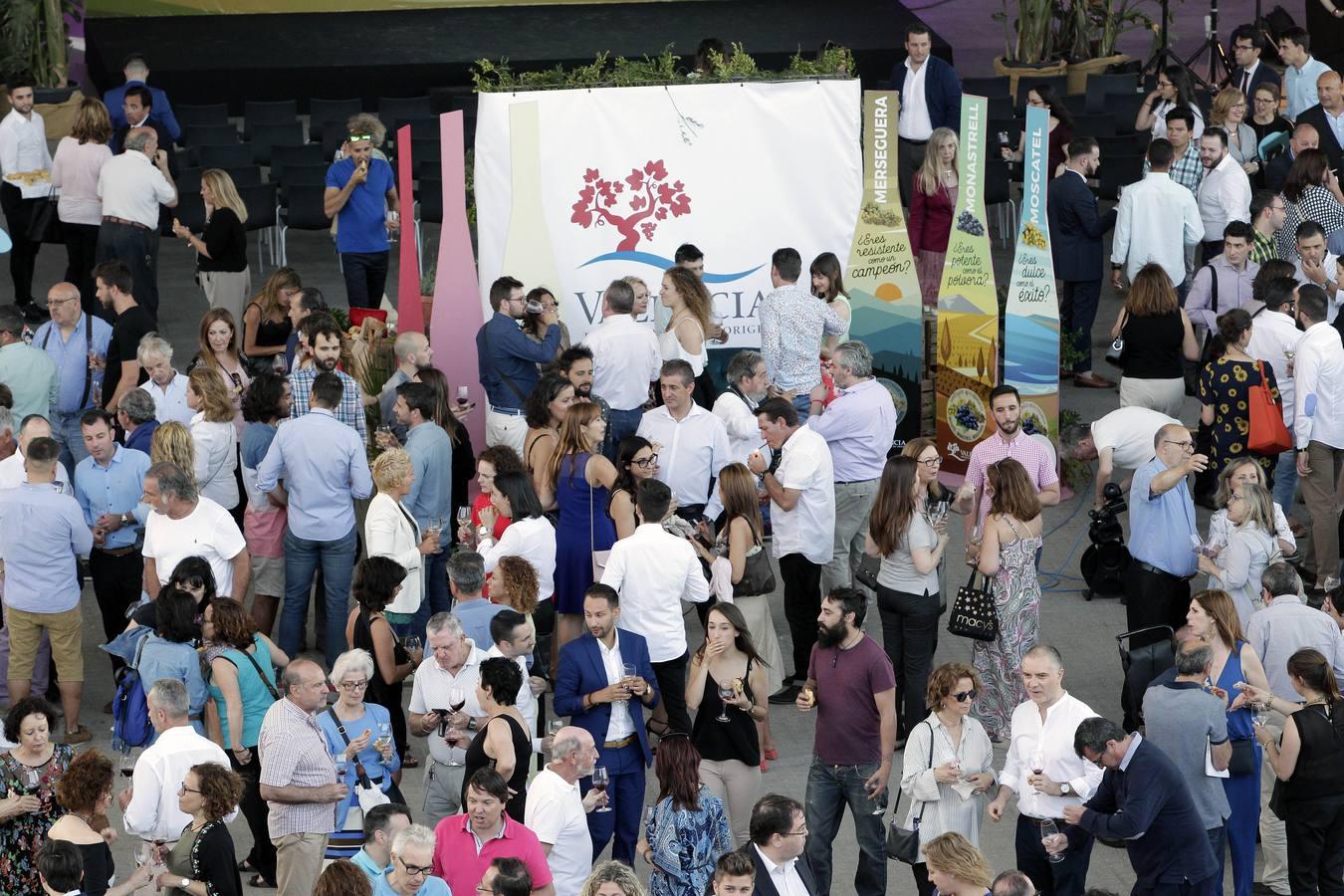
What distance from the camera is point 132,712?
7.14m

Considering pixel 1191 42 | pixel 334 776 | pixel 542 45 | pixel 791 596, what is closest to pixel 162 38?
pixel 542 45

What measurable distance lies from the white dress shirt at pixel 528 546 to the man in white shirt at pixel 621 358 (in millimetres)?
1749

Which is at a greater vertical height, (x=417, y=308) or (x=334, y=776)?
(x=417, y=308)

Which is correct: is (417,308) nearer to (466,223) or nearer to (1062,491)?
(466,223)

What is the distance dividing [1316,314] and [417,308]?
497cm

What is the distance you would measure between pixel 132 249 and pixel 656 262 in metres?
3.45

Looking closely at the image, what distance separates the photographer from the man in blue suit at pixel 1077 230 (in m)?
11.7

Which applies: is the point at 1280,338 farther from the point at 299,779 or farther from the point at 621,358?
the point at 299,779

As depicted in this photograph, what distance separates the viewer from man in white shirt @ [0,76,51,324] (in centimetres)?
1271

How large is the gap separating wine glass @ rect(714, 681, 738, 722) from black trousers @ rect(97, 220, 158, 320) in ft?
20.1

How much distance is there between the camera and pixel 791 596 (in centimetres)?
905

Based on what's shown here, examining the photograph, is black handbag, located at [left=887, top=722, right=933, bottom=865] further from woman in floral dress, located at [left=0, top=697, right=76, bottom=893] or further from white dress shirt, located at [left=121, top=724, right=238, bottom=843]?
woman in floral dress, located at [left=0, top=697, right=76, bottom=893]

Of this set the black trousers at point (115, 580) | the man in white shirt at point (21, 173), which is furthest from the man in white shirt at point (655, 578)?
the man in white shirt at point (21, 173)

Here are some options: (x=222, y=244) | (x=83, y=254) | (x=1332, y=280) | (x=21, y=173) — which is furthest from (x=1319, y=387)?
(x=21, y=173)
